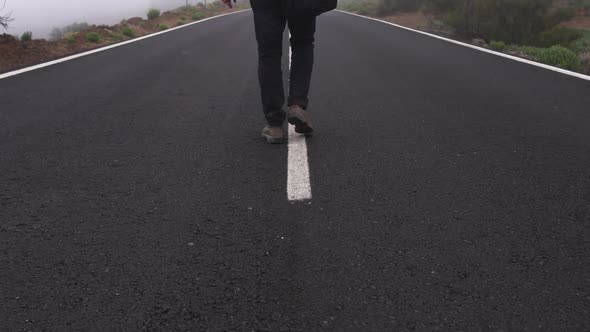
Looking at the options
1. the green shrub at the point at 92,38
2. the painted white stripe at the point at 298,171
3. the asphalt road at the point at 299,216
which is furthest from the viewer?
the green shrub at the point at 92,38

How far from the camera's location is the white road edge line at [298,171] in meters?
2.86

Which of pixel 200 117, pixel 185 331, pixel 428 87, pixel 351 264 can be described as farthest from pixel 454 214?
pixel 428 87

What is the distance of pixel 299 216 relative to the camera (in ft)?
8.46

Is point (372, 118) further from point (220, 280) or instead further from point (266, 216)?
point (220, 280)

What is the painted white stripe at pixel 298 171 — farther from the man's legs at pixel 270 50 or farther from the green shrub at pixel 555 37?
the green shrub at pixel 555 37

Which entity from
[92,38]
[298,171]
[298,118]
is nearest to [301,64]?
[298,118]

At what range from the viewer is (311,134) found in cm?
399

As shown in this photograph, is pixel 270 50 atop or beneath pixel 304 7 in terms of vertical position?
beneath

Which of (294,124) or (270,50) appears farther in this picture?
(294,124)

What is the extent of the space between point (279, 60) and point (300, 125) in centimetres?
50

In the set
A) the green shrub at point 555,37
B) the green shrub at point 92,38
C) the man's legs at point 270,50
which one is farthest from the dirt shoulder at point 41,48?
the green shrub at point 555,37

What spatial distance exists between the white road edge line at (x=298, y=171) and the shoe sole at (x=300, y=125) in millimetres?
74

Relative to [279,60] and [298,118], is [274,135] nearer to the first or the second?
[298,118]

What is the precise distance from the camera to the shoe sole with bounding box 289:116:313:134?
370 cm
